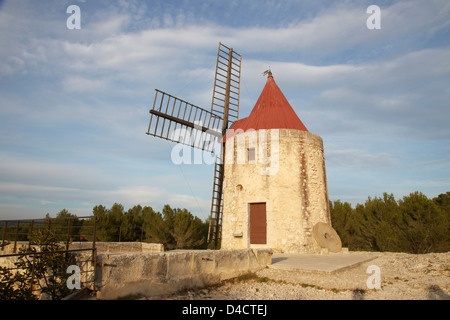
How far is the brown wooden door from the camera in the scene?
33.0 feet

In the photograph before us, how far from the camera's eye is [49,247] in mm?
4273

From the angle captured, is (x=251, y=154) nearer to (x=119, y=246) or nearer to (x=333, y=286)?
(x=119, y=246)

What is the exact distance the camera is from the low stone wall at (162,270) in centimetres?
361

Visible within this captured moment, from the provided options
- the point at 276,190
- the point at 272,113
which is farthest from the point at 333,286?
the point at 272,113

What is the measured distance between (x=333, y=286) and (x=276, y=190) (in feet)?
17.2

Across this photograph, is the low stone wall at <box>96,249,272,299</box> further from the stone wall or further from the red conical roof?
the red conical roof

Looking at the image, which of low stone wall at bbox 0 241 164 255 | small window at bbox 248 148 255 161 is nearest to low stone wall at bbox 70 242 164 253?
low stone wall at bbox 0 241 164 255

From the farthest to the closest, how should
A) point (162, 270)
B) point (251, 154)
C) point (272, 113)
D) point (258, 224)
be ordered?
point (272, 113), point (251, 154), point (258, 224), point (162, 270)

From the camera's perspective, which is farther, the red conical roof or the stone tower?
the red conical roof

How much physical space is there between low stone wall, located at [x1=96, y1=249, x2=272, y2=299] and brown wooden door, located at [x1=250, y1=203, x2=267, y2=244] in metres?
4.43

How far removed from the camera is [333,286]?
485 cm

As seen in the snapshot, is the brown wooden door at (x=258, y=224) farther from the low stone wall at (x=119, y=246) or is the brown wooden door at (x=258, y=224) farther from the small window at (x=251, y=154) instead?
the low stone wall at (x=119, y=246)

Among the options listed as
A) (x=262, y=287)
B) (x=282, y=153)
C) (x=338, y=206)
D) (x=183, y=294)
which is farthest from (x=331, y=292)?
(x=338, y=206)

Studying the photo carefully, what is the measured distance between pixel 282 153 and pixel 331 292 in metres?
6.14
